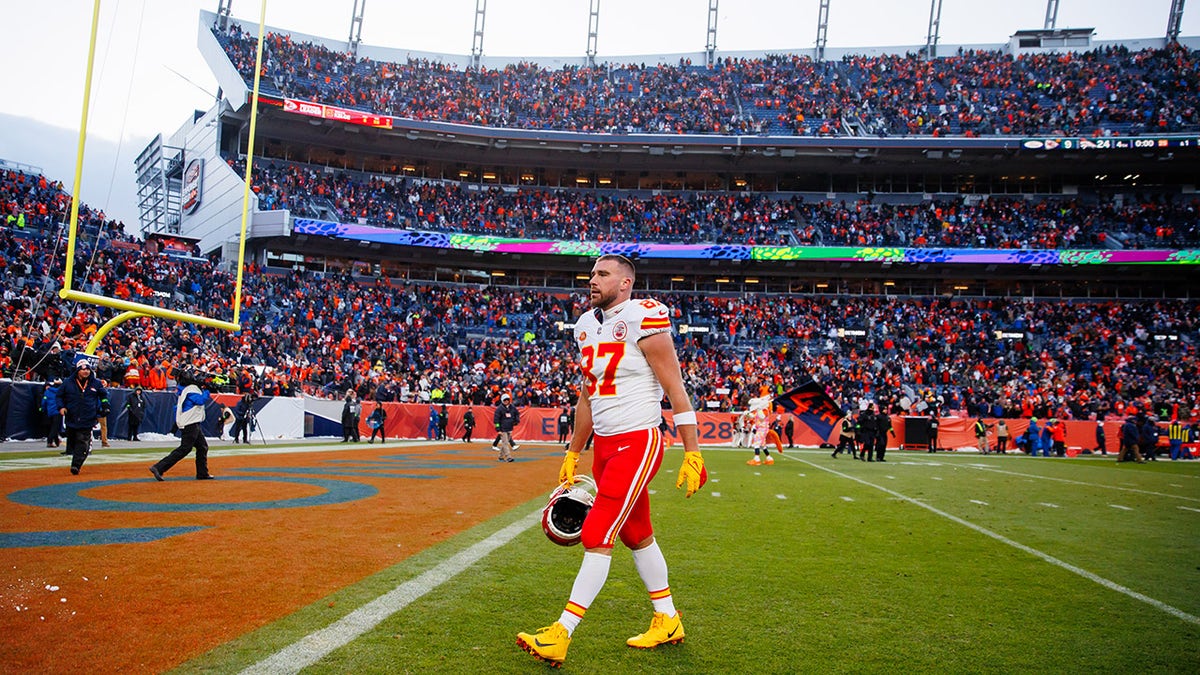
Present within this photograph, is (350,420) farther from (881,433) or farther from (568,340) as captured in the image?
(881,433)

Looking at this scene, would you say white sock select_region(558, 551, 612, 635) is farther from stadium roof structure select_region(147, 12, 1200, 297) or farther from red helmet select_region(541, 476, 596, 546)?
stadium roof structure select_region(147, 12, 1200, 297)

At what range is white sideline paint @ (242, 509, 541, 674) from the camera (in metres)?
3.21

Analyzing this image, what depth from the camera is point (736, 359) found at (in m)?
35.0

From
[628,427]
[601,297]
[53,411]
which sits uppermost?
[601,297]

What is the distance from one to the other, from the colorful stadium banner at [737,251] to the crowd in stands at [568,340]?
8.39ft

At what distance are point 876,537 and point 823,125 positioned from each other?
125 ft

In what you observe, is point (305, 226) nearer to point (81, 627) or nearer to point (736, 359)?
point (736, 359)

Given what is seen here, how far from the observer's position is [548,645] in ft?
11.0

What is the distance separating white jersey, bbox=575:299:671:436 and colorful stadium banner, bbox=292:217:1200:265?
34450mm

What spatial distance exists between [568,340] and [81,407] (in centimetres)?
2647

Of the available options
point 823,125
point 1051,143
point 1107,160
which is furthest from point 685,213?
point 1107,160

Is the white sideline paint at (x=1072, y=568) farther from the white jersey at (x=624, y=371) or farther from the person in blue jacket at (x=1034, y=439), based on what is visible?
the person in blue jacket at (x=1034, y=439)

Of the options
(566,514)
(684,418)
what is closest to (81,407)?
(566,514)

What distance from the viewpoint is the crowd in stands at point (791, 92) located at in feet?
→ 132
